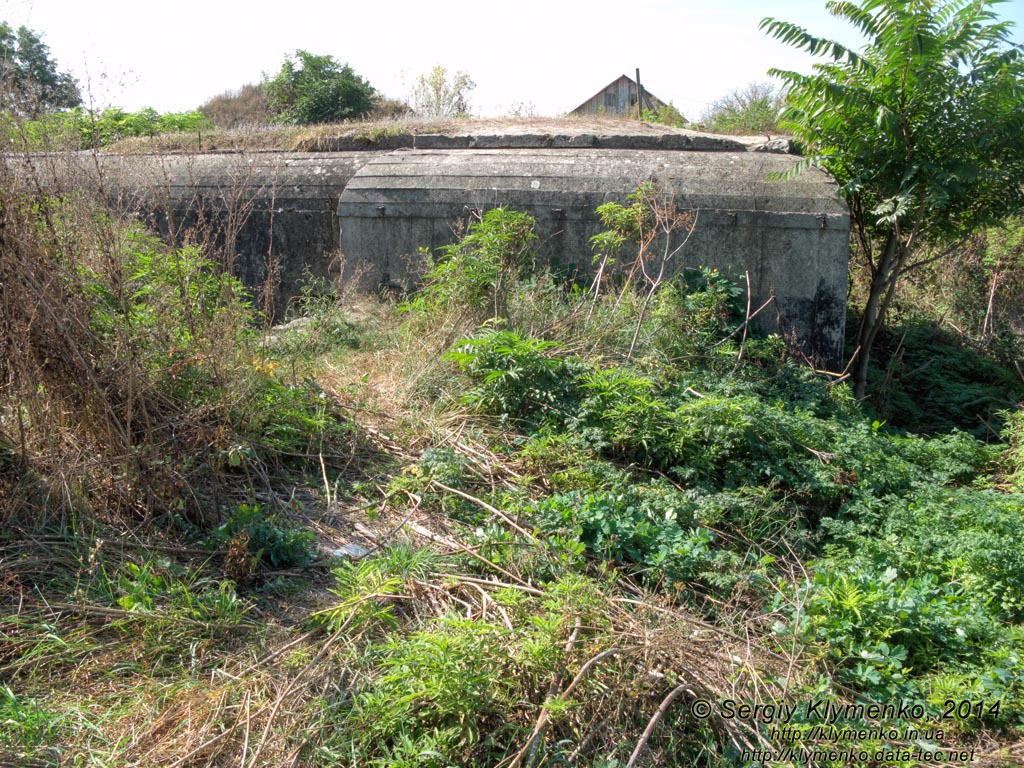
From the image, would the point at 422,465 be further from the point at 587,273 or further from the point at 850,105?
the point at 850,105

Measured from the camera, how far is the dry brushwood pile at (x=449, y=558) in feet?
9.07

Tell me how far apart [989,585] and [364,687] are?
120 inches

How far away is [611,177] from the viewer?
8258 millimetres

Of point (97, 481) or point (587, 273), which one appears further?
point (587, 273)

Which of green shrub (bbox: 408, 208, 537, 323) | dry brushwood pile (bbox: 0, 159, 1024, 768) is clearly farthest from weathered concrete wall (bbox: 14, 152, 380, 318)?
dry brushwood pile (bbox: 0, 159, 1024, 768)

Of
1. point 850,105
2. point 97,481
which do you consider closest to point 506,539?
point 97,481

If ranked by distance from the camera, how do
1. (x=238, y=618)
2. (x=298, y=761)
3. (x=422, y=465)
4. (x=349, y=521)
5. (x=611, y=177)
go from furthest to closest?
(x=611, y=177) → (x=422, y=465) → (x=349, y=521) → (x=238, y=618) → (x=298, y=761)

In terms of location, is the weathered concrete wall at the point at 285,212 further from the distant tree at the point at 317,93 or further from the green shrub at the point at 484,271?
the distant tree at the point at 317,93

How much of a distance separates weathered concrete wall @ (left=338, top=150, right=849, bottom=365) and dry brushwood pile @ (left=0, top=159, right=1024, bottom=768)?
2248mm

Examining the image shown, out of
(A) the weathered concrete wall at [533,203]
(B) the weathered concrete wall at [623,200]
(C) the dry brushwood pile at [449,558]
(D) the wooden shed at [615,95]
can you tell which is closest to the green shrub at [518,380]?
(C) the dry brushwood pile at [449,558]

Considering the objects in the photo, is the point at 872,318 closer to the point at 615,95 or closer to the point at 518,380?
the point at 518,380

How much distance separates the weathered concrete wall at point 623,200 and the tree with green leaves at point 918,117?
57 centimetres

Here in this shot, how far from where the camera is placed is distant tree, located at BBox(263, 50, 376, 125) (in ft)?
46.0

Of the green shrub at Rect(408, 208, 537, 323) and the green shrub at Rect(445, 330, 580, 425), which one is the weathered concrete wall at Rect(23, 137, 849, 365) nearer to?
the green shrub at Rect(408, 208, 537, 323)
